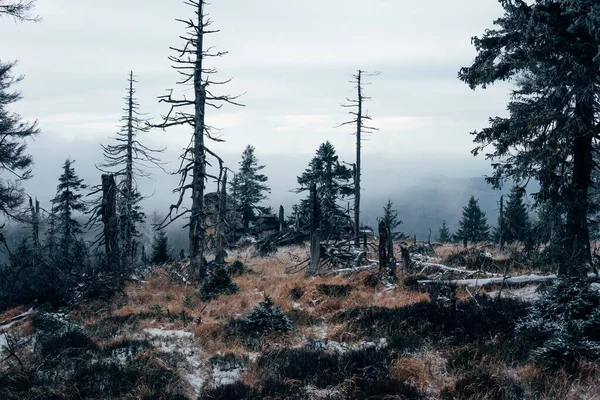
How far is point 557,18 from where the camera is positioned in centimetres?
1133

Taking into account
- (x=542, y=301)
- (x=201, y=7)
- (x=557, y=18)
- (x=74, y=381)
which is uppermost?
(x=201, y=7)

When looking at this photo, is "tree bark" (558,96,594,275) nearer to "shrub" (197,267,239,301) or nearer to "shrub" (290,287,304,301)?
"shrub" (290,287,304,301)

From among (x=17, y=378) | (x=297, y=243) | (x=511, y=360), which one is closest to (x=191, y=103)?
(x=17, y=378)

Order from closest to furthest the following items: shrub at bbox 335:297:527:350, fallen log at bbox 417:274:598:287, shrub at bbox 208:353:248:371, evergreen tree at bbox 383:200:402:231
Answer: shrub at bbox 208:353:248:371 → shrub at bbox 335:297:527:350 → fallen log at bbox 417:274:598:287 → evergreen tree at bbox 383:200:402:231

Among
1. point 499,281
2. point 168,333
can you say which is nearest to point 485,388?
point 499,281

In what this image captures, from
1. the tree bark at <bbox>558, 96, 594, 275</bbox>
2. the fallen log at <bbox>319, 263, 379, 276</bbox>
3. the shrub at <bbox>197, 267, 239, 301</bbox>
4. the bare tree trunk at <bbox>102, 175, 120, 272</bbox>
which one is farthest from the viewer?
the bare tree trunk at <bbox>102, 175, 120, 272</bbox>

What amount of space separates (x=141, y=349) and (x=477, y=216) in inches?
2086

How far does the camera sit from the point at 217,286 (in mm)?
13070

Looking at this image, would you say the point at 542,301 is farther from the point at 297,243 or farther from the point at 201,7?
the point at 297,243

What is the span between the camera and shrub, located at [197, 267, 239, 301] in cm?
1278

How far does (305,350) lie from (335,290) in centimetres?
435

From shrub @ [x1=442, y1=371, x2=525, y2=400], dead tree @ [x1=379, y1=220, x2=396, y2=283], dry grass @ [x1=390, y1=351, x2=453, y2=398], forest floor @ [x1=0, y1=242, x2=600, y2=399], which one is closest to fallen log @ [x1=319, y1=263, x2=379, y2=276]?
dead tree @ [x1=379, y1=220, x2=396, y2=283]

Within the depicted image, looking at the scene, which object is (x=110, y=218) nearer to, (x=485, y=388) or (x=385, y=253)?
(x=385, y=253)

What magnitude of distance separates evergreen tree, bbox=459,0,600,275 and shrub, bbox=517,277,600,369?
3.08 metres
